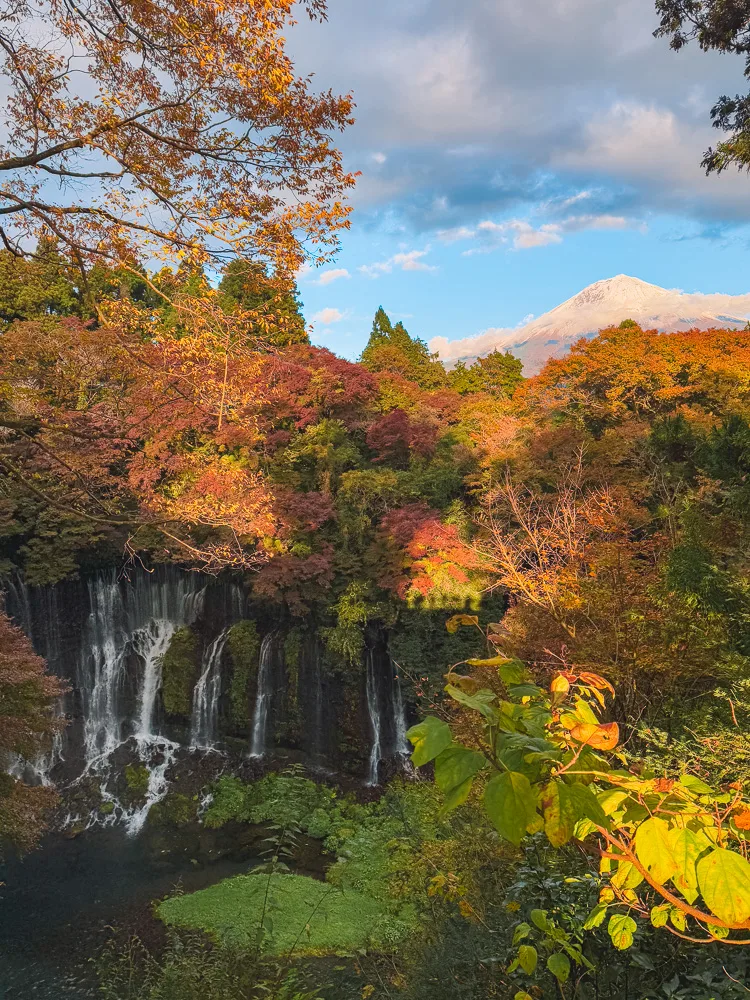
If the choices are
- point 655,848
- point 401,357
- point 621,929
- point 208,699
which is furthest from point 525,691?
point 401,357

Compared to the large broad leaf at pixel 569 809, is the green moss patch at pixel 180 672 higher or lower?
lower

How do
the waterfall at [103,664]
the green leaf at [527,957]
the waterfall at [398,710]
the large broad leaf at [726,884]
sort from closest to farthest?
the large broad leaf at [726,884] → the green leaf at [527,957] → the waterfall at [398,710] → the waterfall at [103,664]

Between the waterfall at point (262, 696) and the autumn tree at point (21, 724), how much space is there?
6.05 meters

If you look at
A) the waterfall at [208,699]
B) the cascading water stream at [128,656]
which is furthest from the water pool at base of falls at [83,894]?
the waterfall at [208,699]

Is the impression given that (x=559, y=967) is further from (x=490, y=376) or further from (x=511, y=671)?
(x=490, y=376)

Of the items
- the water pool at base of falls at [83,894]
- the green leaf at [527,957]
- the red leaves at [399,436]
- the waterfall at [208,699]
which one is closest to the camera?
the green leaf at [527,957]

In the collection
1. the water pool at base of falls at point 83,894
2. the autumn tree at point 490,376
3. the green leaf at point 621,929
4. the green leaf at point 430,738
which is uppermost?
the autumn tree at point 490,376

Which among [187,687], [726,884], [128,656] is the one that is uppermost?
[726,884]

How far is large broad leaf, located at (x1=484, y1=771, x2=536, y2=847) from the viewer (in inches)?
36.7

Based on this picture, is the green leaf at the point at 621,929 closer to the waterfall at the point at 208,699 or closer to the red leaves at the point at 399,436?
the red leaves at the point at 399,436

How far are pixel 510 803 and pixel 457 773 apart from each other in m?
0.10

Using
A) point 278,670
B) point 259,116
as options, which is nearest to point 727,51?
point 259,116

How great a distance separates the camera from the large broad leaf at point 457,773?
0.95 m

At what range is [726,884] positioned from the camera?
932 mm
